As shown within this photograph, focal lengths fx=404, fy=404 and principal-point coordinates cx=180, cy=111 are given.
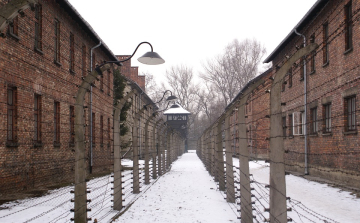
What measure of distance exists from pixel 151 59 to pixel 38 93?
4.42 metres

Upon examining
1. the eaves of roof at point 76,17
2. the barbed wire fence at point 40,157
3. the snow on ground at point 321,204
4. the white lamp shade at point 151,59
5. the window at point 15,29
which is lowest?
the snow on ground at point 321,204

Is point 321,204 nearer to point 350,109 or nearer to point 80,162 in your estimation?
point 350,109

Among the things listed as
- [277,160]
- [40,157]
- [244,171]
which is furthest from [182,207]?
[40,157]

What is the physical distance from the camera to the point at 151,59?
10141 mm

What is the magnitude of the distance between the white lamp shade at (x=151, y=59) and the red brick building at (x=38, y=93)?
109 centimetres

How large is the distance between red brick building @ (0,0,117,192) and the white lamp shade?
109cm

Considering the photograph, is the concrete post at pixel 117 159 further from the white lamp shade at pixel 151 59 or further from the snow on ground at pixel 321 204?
the snow on ground at pixel 321 204

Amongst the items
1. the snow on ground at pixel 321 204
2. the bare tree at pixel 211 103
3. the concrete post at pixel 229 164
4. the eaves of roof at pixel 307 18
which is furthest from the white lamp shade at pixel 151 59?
the bare tree at pixel 211 103

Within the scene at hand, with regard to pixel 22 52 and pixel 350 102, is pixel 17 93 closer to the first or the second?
pixel 22 52

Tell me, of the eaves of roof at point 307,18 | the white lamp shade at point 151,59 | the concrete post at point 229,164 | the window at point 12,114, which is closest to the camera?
the concrete post at point 229,164

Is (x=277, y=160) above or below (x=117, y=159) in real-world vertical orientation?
above

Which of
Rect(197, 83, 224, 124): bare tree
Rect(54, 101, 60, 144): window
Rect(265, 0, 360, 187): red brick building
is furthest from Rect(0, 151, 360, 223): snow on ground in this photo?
Rect(197, 83, 224, 124): bare tree

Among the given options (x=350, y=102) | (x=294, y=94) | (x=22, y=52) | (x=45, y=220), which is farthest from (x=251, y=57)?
(x=45, y=220)

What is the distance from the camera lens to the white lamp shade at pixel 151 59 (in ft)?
32.7
